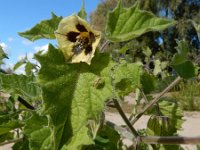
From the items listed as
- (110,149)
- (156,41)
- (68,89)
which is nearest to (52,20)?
(68,89)

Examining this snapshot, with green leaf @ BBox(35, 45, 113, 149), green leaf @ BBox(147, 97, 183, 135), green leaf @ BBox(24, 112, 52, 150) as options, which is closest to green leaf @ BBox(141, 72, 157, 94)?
green leaf @ BBox(147, 97, 183, 135)

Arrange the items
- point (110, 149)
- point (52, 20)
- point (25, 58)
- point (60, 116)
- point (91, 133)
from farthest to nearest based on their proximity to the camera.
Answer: point (25, 58), point (110, 149), point (91, 133), point (52, 20), point (60, 116)

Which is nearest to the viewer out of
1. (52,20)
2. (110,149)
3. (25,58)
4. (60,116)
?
(60,116)

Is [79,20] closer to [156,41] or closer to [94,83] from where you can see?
[94,83]

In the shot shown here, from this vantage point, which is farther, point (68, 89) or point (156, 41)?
point (156, 41)

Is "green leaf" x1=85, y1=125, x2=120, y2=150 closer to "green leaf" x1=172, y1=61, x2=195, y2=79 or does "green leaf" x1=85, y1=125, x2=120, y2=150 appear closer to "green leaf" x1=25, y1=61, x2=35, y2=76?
"green leaf" x1=172, y1=61, x2=195, y2=79

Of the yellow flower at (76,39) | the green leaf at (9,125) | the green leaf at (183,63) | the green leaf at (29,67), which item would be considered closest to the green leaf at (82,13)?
the yellow flower at (76,39)

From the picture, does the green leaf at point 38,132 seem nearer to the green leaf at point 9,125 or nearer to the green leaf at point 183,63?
the green leaf at point 9,125
